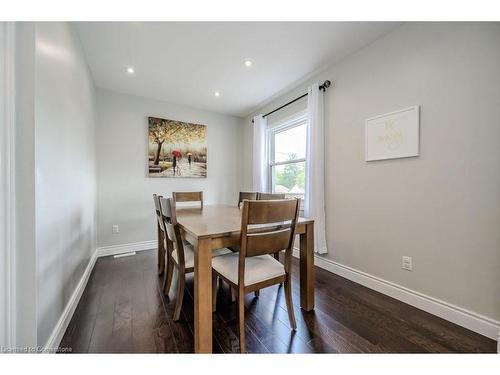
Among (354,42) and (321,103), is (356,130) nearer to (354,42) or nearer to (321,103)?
(321,103)

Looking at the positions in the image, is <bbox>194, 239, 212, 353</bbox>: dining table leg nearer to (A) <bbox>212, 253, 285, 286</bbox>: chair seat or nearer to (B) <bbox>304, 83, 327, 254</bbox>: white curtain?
(A) <bbox>212, 253, 285, 286</bbox>: chair seat

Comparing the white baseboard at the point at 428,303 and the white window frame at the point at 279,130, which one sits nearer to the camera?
the white baseboard at the point at 428,303

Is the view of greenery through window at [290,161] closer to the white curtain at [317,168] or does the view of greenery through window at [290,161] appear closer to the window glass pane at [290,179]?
the window glass pane at [290,179]

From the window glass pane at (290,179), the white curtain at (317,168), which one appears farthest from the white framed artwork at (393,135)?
the window glass pane at (290,179)

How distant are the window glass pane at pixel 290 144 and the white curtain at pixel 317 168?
42 cm

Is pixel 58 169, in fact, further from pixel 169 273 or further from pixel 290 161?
pixel 290 161

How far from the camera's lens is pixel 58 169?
132cm

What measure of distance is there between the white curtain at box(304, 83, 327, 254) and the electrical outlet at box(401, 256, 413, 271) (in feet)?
2.49

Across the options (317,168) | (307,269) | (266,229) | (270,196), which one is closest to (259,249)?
(266,229)

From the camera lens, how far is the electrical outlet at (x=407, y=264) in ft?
5.49

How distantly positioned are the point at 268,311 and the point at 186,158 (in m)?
2.70

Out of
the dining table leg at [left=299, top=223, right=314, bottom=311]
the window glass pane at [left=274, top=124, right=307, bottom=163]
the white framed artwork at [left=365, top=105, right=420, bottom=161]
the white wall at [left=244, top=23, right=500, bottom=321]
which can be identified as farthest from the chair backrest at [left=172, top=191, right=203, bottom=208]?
the white framed artwork at [left=365, top=105, right=420, bottom=161]

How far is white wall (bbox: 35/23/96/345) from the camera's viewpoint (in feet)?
3.50
